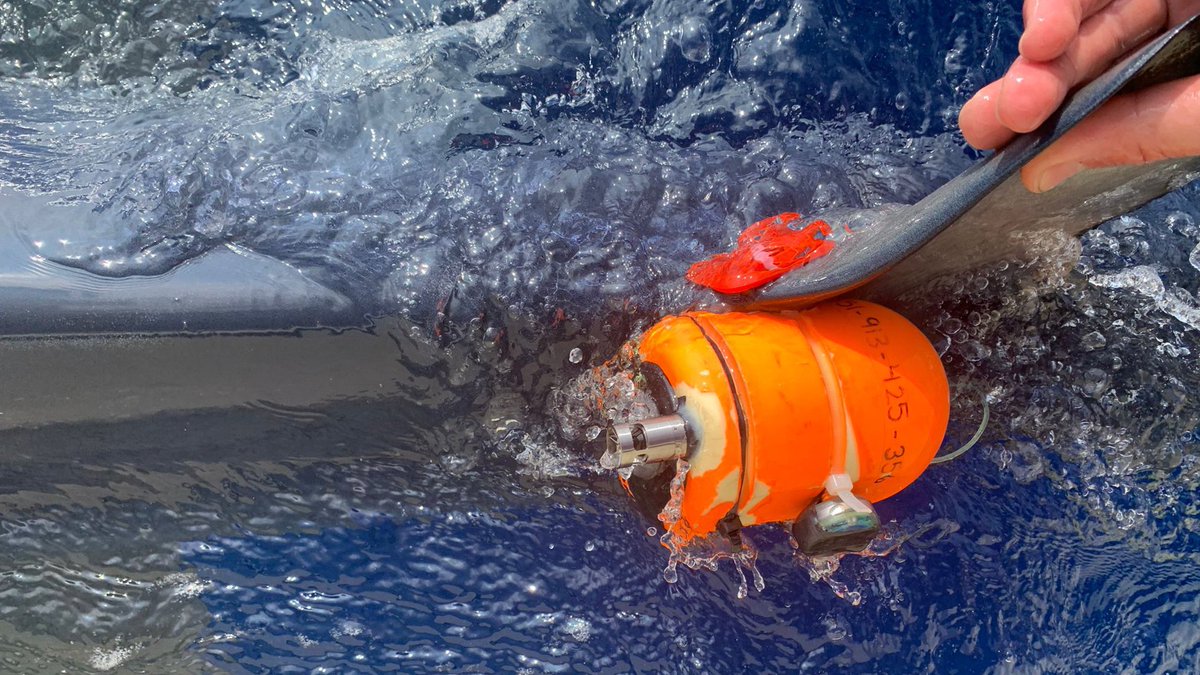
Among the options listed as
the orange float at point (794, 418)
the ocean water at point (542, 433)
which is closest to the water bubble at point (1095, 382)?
the ocean water at point (542, 433)

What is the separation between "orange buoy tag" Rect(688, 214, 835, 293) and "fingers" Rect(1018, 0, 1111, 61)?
419mm

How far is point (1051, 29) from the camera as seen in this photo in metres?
1.04

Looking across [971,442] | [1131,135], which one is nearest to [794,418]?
[971,442]

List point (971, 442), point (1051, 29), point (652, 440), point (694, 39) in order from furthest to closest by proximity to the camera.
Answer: point (694, 39) → point (971, 442) → point (652, 440) → point (1051, 29)

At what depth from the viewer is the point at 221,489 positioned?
5.49 ft

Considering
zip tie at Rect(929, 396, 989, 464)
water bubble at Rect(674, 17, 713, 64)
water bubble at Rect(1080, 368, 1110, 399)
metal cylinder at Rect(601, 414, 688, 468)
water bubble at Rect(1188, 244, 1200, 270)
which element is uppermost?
water bubble at Rect(674, 17, 713, 64)

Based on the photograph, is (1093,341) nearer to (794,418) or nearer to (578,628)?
(794,418)

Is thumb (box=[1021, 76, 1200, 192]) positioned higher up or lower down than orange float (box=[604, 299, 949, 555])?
higher up

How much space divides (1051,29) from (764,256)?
0.52 m

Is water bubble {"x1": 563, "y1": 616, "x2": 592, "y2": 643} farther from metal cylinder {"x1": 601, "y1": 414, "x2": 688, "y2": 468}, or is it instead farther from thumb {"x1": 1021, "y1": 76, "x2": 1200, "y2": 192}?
thumb {"x1": 1021, "y1": 76, "x2": 1200, "y2": 192}

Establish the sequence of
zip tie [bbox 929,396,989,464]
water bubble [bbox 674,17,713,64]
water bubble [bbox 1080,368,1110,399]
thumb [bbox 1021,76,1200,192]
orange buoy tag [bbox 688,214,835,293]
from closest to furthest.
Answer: thumb [bbox 1021,76,1200,192] → orange buoy tag [bbox 688,214,835,293] → zip tie [bbox 929,396,989,464] → water bubble [bbox 1080,368,1110,399] → water bubble [bbox 674,17,713,64]

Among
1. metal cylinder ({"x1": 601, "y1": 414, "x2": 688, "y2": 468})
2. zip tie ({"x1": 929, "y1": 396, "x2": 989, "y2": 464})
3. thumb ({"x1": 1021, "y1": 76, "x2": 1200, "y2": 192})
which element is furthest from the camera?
zip tie ({"x1": 929, "y1": 396, "x2": 989, "y2": 464})

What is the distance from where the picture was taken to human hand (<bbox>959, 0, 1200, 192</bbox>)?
3.32 feet

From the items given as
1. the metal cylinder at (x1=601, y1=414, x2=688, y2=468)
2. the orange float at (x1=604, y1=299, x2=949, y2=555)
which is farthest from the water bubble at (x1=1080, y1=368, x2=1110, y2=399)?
the metal cylinder at (x1=601, y1=414, x2=688, y2=468)
